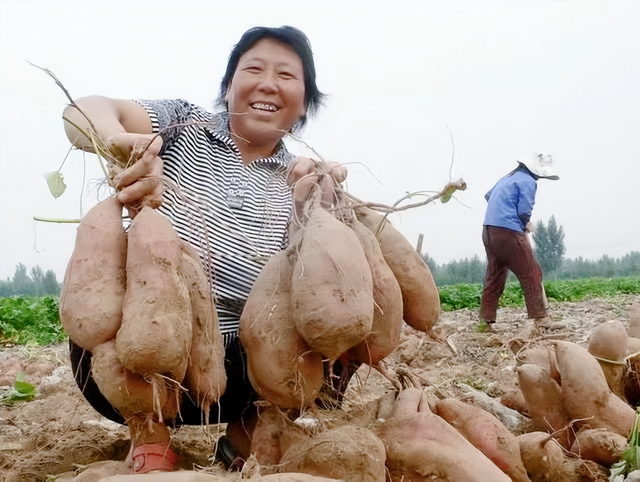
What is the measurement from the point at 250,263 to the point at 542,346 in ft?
5.18

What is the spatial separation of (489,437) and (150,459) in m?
1.10

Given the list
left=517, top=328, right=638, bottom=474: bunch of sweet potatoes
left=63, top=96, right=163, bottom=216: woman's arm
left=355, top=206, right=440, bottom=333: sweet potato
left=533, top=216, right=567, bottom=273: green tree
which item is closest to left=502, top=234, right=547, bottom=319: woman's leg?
left=517, top=328, right=638, bottom=474: bunch of sweet potatoes

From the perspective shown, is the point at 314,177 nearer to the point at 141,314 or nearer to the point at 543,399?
the point at 141,314

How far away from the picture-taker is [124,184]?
1.83 meters

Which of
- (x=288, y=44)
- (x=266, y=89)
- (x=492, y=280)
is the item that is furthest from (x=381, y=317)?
(x=492, y=280)

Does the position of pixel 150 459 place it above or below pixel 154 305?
below

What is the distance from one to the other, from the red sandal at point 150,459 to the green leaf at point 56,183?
2.66ft

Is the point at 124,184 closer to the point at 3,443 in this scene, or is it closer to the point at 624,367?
the point at 3,443

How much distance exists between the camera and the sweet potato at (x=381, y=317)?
1.91 meters

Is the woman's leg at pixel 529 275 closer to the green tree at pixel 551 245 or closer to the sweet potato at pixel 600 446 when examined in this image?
the sweet potato at pixel 600 446

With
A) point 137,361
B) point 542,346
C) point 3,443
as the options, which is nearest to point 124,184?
point 137,361

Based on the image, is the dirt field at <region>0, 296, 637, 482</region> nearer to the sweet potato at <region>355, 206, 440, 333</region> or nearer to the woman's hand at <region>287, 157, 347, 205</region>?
the sweet potato at <region>355, 206, 440, 333</region>

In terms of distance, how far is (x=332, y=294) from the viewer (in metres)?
1.70

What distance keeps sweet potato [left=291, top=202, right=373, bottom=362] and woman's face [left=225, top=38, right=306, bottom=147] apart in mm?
942
